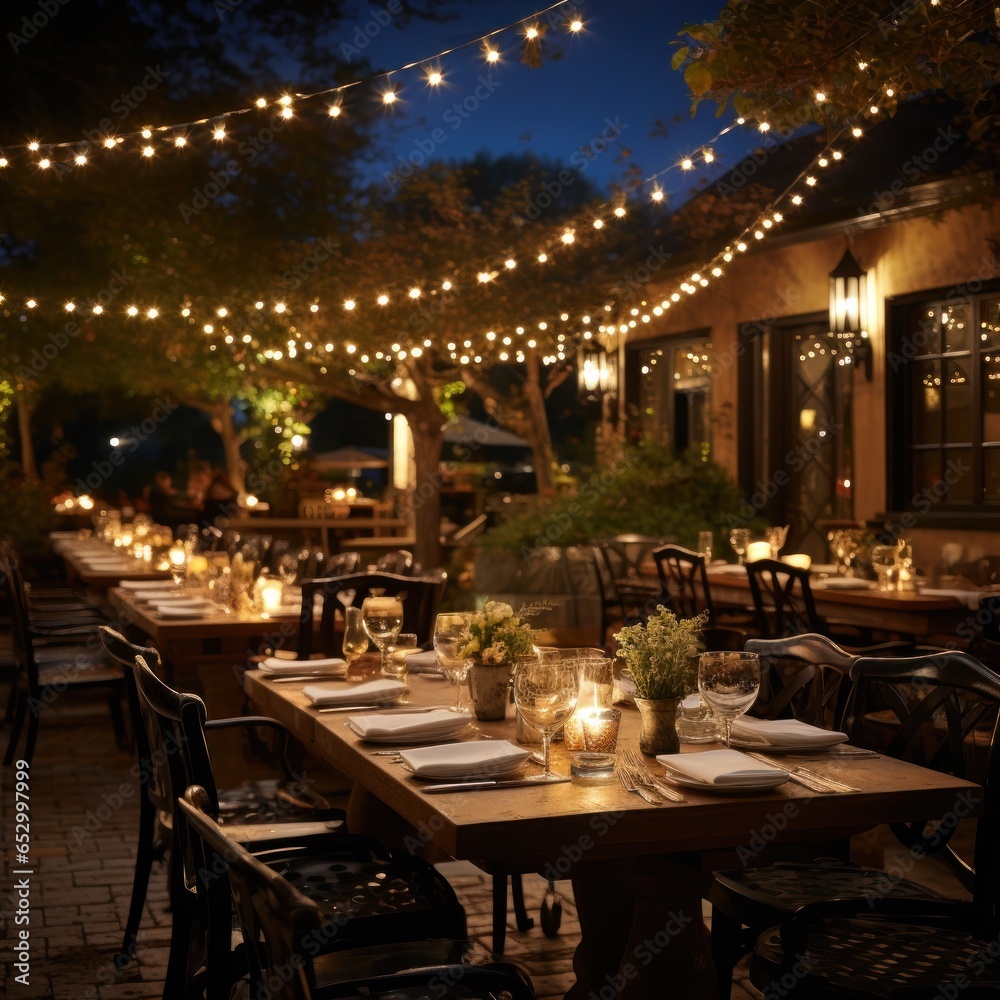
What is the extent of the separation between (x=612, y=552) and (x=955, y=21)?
6.25 m

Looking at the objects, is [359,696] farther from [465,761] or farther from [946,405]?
[946,405]

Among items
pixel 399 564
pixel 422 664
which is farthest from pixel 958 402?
pixel 422 664

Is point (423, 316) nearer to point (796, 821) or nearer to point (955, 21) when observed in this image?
point (955, 21)

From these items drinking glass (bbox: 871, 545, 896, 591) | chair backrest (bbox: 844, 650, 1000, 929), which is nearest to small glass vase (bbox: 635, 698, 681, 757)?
chair backrest (bbox: 844, 650, 1000, 929)

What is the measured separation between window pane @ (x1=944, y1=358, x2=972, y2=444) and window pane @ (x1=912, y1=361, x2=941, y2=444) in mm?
93

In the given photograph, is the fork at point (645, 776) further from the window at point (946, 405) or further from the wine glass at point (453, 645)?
the window at point (946, 405)

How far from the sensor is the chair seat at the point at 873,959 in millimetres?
2305

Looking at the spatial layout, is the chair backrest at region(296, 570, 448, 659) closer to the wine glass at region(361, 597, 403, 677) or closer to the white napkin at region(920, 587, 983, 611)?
the wine glass at region(361, 597, 403, 677)

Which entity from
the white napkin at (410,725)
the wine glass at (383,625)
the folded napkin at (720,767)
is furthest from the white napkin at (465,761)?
the wine glass at (383,625)

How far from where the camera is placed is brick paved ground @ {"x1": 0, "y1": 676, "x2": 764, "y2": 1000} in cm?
357

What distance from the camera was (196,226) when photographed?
13055 millimetres

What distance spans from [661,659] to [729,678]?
0.49 ft

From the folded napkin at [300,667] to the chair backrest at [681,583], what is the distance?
321cm

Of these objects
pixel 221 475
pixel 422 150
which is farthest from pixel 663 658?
pixel 221 475
